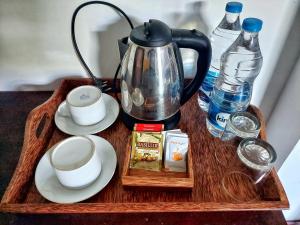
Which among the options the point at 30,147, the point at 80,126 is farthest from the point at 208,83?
the point at 30,147

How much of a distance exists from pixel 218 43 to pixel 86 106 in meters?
0.37

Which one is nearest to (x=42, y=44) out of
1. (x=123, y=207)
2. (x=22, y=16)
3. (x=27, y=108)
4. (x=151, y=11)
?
(x=22, y=16)

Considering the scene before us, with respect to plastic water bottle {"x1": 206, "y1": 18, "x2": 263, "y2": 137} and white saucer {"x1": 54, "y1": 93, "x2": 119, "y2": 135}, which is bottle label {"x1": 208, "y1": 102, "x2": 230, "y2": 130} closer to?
plastic water bottle {"x1": 206, "y1": 18, "x2": 263, "y2": 137}

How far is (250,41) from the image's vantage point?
0.53 meters

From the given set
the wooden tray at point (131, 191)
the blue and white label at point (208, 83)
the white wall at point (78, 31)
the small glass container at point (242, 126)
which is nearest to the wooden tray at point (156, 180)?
the wooden tray at point (131, 191)

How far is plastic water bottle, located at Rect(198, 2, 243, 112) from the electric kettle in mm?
93

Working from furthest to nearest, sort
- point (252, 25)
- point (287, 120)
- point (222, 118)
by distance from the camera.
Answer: point (287, 120)
point (222, 118)
point (252, 25)

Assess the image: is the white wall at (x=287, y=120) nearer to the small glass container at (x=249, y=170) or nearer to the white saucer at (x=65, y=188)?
the small glass container at (x=249, y=170)

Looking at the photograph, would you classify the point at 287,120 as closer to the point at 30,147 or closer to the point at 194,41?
the point at 194,41

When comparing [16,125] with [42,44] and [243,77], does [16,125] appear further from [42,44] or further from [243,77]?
[243,77]

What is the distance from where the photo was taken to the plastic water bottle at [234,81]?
546 millimetres

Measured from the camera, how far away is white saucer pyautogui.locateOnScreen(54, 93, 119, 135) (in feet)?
1.91

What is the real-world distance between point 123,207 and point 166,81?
262 mm

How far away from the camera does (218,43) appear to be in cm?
64
